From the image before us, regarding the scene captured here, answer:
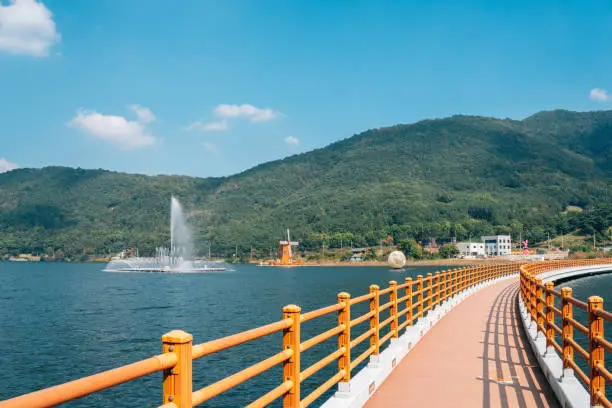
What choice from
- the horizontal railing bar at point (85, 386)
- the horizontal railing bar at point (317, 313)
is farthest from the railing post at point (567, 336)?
the horizontal railing bar at point (85, 386)

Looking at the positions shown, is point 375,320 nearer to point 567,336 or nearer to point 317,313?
point 567,336

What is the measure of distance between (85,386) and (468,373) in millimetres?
8493

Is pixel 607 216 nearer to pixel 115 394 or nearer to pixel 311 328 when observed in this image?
pixel 311 328

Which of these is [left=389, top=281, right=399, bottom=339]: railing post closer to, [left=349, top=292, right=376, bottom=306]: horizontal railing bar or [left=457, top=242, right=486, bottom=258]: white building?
[left=349, top=292, right=376, bottom=306]: horizontal railing bar

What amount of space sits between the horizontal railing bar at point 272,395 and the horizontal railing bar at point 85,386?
1.50 m

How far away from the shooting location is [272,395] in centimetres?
518

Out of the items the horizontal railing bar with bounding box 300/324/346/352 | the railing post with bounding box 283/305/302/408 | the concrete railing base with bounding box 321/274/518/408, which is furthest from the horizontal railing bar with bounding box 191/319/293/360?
the concrete railing base with bounding box 321/274/518/408

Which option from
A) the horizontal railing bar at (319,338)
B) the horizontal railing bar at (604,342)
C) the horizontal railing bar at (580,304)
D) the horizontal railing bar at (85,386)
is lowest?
the horizontal railing bar at (604,342)

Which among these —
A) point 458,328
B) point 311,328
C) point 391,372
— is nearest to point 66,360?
point 311,328

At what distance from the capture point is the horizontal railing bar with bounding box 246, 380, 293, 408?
4.70m

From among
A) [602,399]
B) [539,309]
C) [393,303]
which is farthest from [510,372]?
[602,399]

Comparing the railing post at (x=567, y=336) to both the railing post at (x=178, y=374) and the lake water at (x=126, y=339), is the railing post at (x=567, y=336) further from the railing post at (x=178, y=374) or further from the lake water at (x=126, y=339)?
the lake water at (x=126, y=339)

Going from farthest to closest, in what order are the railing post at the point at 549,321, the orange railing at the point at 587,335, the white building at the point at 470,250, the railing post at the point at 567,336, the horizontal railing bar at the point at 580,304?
the white building at the point at 470,250 → the railing post at the point at 549,321 → the railing post at the point at 567,336 → the horizontal railing bar at the point at 580,304 → the orange railing at the point at 587,335

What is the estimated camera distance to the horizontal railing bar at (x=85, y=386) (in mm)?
2298
